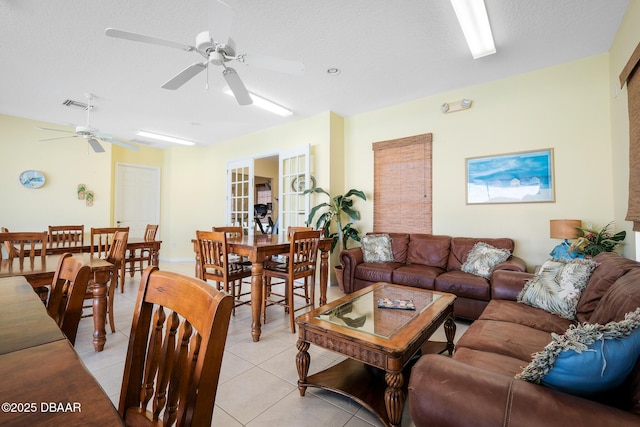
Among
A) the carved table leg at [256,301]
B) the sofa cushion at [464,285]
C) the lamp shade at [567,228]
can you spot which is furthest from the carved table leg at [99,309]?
the lamp shade at [567,228]

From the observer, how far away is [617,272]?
171 centimetres

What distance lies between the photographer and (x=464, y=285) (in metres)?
3.00

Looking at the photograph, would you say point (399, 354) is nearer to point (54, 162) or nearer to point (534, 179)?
point (534, 179)

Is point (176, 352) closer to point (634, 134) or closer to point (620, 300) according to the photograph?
point (620, 300)

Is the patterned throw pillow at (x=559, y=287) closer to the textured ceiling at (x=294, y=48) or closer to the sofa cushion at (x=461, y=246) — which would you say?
the sofa cushion at (x=461, y=246)

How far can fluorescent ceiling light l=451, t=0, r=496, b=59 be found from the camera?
2359 millimetres

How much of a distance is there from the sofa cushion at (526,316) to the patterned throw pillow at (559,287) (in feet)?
0.19

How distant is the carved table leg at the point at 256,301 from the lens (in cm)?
255

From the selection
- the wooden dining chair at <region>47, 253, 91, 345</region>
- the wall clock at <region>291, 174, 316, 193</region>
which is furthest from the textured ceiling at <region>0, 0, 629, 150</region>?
the wooden dining chair at <region>47, 253, 91, 345</region>

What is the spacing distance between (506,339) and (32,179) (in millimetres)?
7063

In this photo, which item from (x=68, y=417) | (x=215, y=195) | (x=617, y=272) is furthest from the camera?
(x=215, y=195)

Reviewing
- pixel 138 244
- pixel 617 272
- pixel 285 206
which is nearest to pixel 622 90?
pixel 617 272

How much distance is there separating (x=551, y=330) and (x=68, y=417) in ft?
7.51

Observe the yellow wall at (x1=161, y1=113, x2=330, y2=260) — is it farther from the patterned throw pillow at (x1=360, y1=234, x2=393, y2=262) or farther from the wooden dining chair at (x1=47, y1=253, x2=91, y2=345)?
the wooden dining chair at (x1=47, y1=253, x2=91, y2=345)
